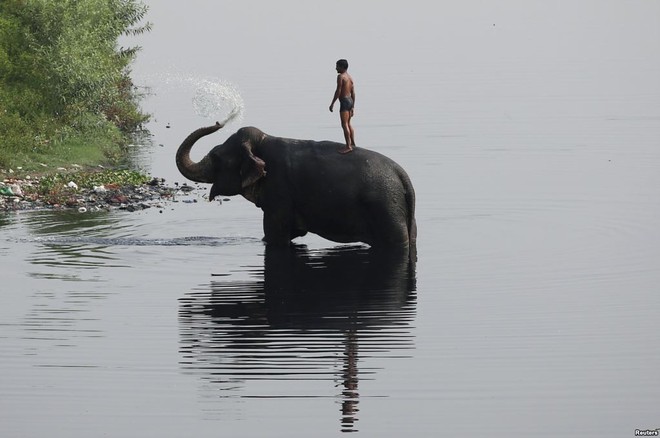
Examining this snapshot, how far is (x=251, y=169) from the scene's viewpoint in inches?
955

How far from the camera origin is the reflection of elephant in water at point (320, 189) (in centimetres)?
2398

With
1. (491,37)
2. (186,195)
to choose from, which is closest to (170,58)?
(491,37)

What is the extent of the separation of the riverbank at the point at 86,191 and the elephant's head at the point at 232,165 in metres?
3.90

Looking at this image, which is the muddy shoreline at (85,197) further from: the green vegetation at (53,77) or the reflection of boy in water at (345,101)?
the reflection of boy in water at (345,101)

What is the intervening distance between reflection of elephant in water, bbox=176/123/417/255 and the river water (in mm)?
412

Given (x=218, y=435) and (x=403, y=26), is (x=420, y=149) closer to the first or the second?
(x=218, y=435)

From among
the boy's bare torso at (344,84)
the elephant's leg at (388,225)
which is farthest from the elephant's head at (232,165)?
the elephant's leg at (388,225)

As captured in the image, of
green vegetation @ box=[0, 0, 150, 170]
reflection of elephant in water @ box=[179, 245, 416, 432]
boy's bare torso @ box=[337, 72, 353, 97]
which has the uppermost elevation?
green vegetation @ box=[0, 0, 150, 170]

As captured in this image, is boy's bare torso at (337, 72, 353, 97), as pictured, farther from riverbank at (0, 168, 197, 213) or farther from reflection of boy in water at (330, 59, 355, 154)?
riverbank at (0, 168, 197, 213)

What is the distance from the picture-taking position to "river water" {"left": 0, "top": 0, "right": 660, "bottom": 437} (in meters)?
15.9

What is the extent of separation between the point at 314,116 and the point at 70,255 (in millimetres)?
21104

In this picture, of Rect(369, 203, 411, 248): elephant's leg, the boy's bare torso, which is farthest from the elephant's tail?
the boy's bare torso

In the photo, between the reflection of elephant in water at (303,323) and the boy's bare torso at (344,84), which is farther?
the boy's bare torso at (344,84)

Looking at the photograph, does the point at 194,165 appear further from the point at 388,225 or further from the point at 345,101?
the point at 388,225
